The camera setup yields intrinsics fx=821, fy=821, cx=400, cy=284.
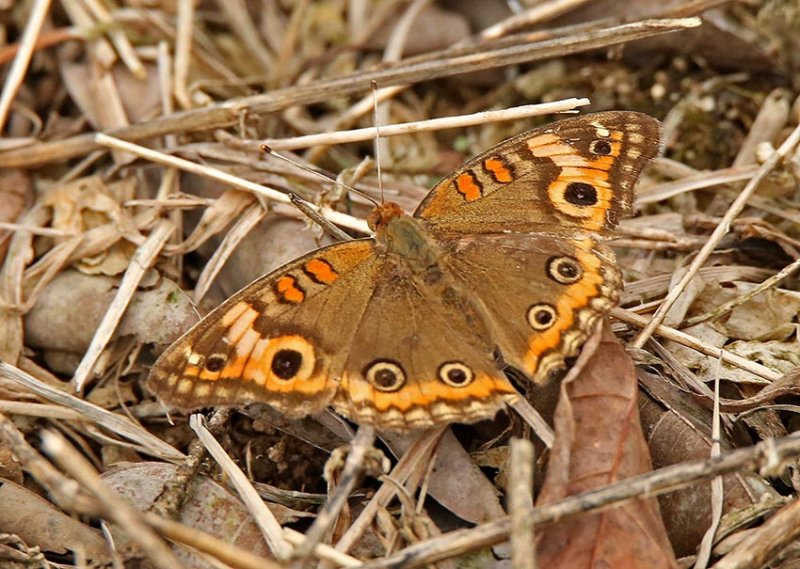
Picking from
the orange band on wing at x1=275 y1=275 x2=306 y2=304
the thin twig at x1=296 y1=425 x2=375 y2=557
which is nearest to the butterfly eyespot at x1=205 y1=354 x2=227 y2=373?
the orange band on wing at x1=275 y1=275 x2=306 y2=304

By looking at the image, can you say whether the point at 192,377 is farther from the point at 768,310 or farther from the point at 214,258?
the point at 768,310

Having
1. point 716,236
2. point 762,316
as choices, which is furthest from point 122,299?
point 762,316

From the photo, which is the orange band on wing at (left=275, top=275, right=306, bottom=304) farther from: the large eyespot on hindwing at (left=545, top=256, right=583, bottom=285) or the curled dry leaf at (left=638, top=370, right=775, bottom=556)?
the curled dry leaf at (left=638, top=370, right=775, bottom=556)

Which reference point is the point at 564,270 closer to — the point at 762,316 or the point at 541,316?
the point at 541,316

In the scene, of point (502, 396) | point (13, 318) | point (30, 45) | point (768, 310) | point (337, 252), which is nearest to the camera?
point (502, 396)

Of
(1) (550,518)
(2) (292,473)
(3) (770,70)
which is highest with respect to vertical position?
(3) (770,70)

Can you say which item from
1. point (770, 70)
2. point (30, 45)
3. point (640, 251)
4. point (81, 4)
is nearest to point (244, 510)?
point (640, 251)

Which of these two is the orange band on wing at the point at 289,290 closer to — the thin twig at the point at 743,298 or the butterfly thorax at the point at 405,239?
the butterfly thorax at the point at 405,239
